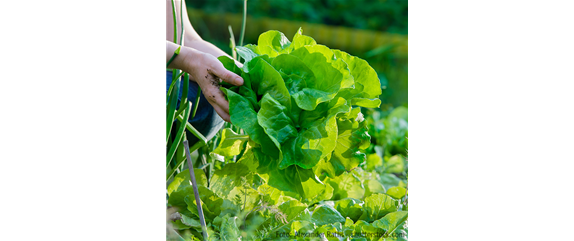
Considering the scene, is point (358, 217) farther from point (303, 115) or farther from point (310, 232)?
point (303, 115)

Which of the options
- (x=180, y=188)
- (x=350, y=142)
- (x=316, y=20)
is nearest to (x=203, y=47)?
(x=180, y=188)

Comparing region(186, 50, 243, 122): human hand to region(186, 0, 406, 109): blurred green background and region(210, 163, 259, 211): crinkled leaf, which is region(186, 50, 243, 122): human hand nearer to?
region(210, 163, 259, 211): crinkled leaf

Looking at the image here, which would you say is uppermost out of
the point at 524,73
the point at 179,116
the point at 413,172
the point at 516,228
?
the point at 524,73

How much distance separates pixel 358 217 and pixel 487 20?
576mm

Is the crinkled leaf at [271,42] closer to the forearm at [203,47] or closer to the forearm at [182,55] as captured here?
the forearm at [182,55]

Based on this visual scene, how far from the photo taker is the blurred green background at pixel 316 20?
3.55 metres

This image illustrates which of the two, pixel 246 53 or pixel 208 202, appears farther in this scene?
pixel 208 202

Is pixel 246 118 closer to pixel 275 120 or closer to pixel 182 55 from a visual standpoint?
pixel 275 120

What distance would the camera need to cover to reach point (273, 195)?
97cm

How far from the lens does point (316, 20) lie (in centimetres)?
368

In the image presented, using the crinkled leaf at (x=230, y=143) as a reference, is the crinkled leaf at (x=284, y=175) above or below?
below

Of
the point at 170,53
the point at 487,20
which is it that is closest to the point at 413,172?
the point at 487,20

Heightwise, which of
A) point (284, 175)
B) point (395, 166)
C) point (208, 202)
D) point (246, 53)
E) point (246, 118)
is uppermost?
point (246, 53)

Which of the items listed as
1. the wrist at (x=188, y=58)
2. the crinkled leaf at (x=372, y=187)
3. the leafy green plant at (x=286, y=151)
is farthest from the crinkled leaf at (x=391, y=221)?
the wrist at (x=188, y=58)
